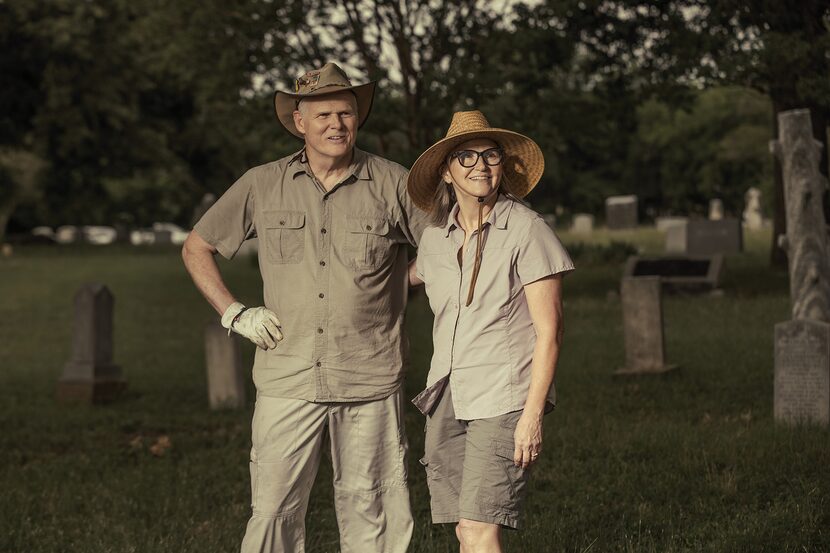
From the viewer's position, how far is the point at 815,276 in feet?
35.7

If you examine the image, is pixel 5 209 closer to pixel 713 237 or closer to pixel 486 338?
pixel 713 237

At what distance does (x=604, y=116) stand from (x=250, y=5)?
23.0 ft

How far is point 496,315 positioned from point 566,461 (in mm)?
4341

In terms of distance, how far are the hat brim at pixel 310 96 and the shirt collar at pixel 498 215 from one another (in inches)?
26.8

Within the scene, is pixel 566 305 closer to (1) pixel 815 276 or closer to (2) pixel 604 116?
(2) pixel 604 116

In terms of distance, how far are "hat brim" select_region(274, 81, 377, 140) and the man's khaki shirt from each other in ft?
0.62

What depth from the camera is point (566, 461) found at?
8.74m

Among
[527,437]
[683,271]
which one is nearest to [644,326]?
[527,437]

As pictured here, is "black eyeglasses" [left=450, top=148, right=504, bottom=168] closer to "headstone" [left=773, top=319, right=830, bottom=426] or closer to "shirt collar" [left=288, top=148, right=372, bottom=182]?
"shirt collar" [left=288, top=148, right=372, bottom=182]

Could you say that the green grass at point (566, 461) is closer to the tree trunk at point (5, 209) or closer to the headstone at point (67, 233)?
the tree trunk at point (5, 209)

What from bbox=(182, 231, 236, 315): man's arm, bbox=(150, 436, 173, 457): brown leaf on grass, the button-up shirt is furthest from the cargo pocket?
bbox=(150, 436, 173, 457): brown leaf on grass

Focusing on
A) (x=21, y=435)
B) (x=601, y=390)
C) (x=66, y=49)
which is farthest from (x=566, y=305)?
(x=66, y=49)

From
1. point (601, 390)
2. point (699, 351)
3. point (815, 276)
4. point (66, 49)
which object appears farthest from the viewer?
point (66, 49)

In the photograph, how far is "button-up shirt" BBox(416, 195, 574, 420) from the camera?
4578 mm
